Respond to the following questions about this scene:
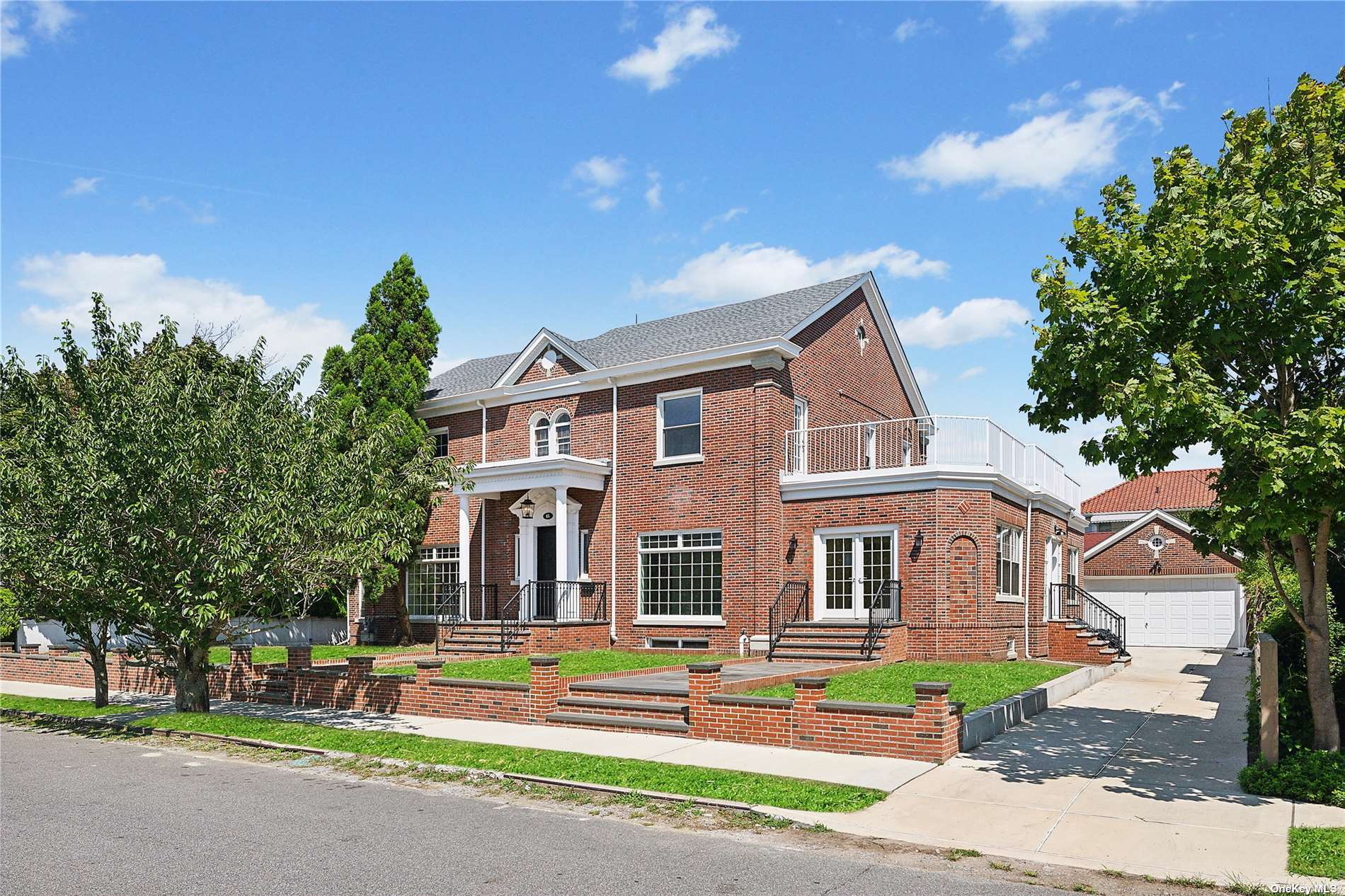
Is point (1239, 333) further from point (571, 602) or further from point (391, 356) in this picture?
point (391, 356)

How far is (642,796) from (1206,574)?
28200mm

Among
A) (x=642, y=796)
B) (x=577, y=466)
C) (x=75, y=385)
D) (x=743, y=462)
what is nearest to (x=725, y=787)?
(x=642, y=796)

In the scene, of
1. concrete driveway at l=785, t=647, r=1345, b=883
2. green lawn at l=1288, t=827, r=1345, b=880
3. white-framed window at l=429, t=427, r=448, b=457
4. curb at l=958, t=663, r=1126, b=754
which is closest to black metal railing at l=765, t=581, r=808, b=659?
curb at l=958, t=663, r=1126, b=754

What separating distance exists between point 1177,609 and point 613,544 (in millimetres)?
19778

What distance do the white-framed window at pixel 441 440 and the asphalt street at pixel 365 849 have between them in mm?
17522

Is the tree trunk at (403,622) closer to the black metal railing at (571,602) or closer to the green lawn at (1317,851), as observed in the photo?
the black metal railing at (571,602)

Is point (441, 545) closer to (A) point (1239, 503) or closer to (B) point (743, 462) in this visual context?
(B) point (743, 462)

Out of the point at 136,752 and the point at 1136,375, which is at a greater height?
the point at 1136,375

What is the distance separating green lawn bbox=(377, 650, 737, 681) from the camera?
16984 millimetres

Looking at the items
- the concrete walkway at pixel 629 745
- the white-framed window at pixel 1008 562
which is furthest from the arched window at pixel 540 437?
the white-framed window at pixel 1008 562

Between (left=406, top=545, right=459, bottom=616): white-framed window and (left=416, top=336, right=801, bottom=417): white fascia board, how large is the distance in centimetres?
382

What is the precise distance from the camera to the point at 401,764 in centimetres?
1108

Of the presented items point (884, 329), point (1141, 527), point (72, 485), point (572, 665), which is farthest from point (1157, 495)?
point (72, 485)

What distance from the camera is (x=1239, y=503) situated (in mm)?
9289
